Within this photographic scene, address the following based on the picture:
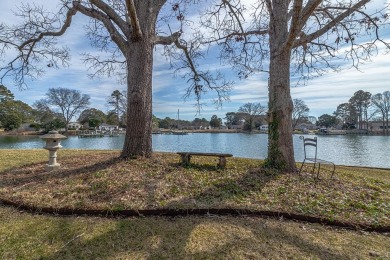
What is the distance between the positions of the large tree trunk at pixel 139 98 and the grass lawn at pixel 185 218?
1.38 feet

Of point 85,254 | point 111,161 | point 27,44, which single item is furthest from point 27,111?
point 85,254

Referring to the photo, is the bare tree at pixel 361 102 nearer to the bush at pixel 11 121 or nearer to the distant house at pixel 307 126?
the distant house at pixel 307 126

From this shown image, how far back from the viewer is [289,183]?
157 inches

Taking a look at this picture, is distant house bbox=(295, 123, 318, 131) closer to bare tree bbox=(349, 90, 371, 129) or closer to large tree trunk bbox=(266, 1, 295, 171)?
bare tree bbox=(349, 90, 371, 129)

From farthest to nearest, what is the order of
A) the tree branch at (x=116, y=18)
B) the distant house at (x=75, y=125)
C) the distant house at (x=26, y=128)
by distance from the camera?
1. the distant house at (x=75, y=125)
2. the distant house at (x=26, y=128)
3. the tree branch at (x=116, y=18)

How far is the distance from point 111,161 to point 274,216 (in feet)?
11.2

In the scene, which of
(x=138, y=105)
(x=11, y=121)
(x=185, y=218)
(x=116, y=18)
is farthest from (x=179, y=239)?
(x=11, y=121)

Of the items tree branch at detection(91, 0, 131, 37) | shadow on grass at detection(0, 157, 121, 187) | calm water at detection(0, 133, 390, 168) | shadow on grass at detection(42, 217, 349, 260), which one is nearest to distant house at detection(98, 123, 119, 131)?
calm water at detection(0, 133, 390, 168)

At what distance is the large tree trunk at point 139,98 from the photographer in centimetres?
492

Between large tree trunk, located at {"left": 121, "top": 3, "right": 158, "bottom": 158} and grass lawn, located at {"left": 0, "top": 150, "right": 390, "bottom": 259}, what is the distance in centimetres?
42

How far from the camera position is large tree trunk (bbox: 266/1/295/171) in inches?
186

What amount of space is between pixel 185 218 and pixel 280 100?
3184mm

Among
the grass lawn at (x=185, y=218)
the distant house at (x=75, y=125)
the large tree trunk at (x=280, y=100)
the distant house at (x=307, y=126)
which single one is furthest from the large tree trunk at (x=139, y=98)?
the distant house at (x=307, y=126)

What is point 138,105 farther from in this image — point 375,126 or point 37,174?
point 375,126
